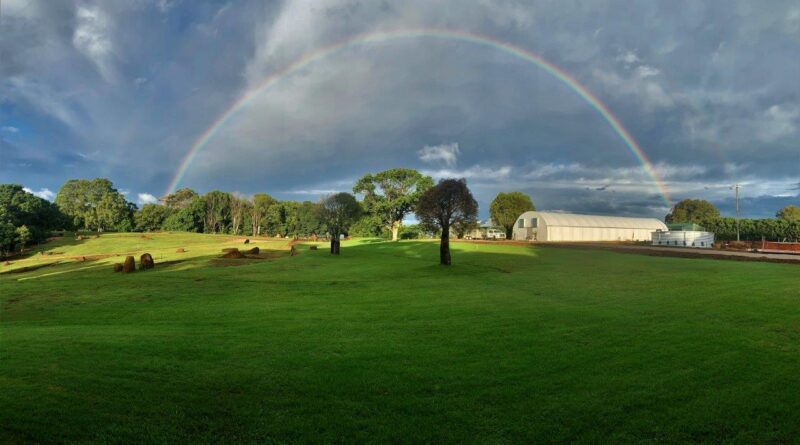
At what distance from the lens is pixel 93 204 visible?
110 m

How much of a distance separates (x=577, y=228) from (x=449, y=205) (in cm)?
6082

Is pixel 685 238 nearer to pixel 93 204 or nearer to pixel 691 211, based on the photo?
pixel 691 211

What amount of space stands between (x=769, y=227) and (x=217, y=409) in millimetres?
98524

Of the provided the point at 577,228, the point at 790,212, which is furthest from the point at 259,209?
the point at 790,212

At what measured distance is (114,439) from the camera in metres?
5.55

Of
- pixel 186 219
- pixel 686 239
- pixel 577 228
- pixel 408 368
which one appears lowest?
pixel 408 368

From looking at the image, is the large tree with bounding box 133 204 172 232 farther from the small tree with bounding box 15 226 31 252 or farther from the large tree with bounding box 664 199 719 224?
the large tree with bounding box 664 199 719 224

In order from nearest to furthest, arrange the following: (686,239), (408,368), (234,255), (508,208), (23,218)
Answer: (408,368) → (234,255) → (686,239) → (23,218) → (508,208)

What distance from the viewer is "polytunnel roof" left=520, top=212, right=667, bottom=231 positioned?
83.5m

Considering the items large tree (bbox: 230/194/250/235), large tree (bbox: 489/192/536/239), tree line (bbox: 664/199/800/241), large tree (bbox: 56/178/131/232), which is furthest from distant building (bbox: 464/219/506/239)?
large tree (bbox: 56/178/131/232)

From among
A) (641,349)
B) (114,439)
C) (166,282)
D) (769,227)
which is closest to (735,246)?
(769,227)

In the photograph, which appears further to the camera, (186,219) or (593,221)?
(186,219)

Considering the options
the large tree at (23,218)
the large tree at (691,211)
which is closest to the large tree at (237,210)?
the large tree at (23,218)

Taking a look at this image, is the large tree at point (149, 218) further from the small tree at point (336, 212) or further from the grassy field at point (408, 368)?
the grassy field at point (408, 368)
